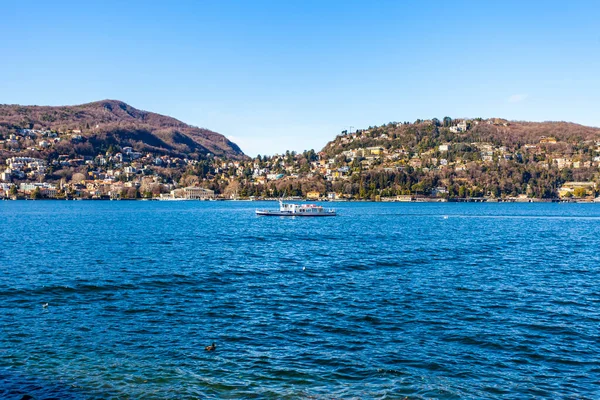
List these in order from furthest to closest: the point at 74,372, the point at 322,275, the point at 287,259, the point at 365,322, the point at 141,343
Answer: the point at 287,259, the point at 322,275, the point at 365,322, the point at 141,343, the point at 74,372

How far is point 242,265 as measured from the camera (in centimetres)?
3086

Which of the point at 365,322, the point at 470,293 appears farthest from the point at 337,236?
the point at 365,322

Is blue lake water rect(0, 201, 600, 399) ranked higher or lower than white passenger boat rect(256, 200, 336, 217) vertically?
lower

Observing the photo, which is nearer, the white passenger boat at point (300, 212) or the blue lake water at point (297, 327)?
the blue lake water at point (297, 327)

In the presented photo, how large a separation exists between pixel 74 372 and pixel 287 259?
21804 mm

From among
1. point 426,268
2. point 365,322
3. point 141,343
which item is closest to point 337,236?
point 426,268

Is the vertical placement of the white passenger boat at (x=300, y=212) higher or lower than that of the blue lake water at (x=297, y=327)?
higher

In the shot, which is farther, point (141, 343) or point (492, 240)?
point (492, 240)

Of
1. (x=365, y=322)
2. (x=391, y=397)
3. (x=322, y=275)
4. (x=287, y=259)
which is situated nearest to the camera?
(x=391, y=397)

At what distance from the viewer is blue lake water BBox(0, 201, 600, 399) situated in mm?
12297

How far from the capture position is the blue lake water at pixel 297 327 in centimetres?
1230

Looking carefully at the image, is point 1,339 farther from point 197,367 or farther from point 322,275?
point 322,275

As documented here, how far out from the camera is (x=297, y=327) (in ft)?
55.6

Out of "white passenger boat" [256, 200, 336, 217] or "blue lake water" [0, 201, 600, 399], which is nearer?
"blue lake water" [0, 201, 600, 399]
